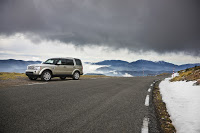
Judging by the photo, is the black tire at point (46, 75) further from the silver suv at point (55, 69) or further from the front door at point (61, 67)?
the front door at point (61, 67)

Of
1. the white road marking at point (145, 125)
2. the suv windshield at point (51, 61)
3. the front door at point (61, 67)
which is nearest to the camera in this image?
the white road marking at point (145, 125)

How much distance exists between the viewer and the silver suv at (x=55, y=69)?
34.7 ft

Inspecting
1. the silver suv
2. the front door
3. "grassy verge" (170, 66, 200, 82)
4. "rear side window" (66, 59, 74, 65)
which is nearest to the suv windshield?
the silver suv

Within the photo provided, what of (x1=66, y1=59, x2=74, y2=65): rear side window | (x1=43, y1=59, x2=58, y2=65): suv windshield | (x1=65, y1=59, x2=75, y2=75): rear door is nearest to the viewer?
(x1=43, y1=59, x2=58, y2=65): suv windshield

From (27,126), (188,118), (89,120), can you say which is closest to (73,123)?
(89,120)

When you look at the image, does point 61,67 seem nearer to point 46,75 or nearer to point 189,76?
point 46,75

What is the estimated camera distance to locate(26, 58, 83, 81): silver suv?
34.7ft

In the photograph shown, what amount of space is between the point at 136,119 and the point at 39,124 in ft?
7.13

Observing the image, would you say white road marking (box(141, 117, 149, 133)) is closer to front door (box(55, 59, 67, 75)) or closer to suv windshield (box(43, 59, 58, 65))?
front door (box(55, 59, 67, 75))

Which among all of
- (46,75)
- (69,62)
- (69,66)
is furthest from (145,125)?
(69,62)

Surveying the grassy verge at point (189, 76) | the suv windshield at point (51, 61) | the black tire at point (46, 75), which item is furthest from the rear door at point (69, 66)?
the grassy verge at point (189, 76)

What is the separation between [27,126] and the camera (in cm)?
259

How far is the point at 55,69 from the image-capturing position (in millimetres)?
11547

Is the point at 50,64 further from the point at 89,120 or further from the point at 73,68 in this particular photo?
the point at 89,120
